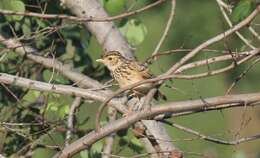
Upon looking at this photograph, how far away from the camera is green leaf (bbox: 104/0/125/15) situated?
5.29 metres

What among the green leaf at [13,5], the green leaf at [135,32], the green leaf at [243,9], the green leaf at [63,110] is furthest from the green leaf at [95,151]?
the green leaf at [243,9]

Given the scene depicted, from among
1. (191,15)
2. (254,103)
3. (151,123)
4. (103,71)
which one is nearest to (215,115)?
(191,15)

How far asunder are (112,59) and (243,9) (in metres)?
1.42

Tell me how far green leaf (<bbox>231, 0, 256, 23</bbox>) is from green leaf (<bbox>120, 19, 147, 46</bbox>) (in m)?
1.33

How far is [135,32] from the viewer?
554 cm

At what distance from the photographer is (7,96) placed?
595cm

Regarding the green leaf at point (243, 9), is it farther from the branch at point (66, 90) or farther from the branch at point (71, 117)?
the branch at point (71, 117)

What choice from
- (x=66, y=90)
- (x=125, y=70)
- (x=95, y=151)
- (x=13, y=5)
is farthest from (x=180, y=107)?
(x=125, y=70)

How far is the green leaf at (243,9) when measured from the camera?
13.8ft

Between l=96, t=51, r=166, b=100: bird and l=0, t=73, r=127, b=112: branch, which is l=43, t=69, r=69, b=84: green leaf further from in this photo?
l=0, t=73, r=127, b=112: branch

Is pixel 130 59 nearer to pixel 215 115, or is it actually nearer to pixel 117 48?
pixel 117 48

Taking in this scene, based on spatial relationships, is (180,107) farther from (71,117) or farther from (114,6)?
(114,6)

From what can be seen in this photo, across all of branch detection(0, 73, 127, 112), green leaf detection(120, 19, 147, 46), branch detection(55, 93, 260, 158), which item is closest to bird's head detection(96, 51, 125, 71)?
green leaf detection(120, 19, 147, 46)

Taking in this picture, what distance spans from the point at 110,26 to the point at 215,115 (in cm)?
954
